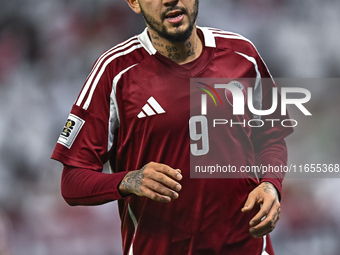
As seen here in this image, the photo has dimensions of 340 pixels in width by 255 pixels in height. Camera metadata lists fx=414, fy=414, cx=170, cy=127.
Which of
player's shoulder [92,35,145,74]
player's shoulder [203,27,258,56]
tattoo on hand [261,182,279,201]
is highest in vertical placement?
player's shoulder [203,27,258,56]

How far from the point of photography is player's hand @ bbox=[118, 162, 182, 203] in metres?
0.95

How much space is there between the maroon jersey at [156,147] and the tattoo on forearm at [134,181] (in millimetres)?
113

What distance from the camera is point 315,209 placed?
2299mm

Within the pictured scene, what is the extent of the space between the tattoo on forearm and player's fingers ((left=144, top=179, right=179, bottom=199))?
3 centimetres

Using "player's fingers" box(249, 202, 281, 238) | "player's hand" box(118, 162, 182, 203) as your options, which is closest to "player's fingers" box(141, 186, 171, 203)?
"player's hand" box(118, 162, 182, 203)

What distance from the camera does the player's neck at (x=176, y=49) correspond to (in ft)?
4.05

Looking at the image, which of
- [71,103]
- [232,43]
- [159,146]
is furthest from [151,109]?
[71,103]

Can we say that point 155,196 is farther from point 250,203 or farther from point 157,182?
point 250,203

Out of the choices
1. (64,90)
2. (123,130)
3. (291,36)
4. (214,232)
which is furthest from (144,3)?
(291,36)

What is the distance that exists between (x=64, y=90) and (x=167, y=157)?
130 cm

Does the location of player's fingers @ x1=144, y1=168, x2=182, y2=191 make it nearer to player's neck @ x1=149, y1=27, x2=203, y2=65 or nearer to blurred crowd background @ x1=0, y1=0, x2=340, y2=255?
player's neck @ x1=149, y1=27, x2=203, y2=65

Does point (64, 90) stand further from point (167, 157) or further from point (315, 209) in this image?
point (315, 209)

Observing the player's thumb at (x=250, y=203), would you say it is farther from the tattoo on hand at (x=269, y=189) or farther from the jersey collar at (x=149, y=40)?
the jersey collar at (x=149, y=40)

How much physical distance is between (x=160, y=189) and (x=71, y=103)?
1.47m
